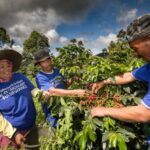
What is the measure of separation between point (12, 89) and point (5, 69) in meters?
0.30

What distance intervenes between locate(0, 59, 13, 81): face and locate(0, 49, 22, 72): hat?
2.8 inches

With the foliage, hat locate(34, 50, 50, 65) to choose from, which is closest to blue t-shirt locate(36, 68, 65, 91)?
hat locate(34, 50, 50, 65)

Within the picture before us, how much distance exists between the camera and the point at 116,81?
133 inches

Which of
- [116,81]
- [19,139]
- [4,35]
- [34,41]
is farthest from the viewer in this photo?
[34,41]

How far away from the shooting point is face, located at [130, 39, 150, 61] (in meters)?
2.49

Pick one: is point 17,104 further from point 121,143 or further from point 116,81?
point 121,143

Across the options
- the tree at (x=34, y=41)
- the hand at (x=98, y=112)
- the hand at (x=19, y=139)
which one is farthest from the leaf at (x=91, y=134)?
the tree at (x=34, y=41)

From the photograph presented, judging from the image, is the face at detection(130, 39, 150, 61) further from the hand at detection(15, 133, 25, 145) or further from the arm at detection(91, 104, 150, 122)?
the hand at detection(15, 133, 25, 145)

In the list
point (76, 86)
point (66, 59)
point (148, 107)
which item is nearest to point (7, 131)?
point (76, 86)

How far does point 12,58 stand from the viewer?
4.95 metres

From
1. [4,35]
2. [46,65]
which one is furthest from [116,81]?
[4,35]

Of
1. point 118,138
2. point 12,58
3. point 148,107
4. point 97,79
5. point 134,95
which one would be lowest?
point 118,138

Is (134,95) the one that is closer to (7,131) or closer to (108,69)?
(108,69)

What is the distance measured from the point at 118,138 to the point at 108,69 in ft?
3.83
